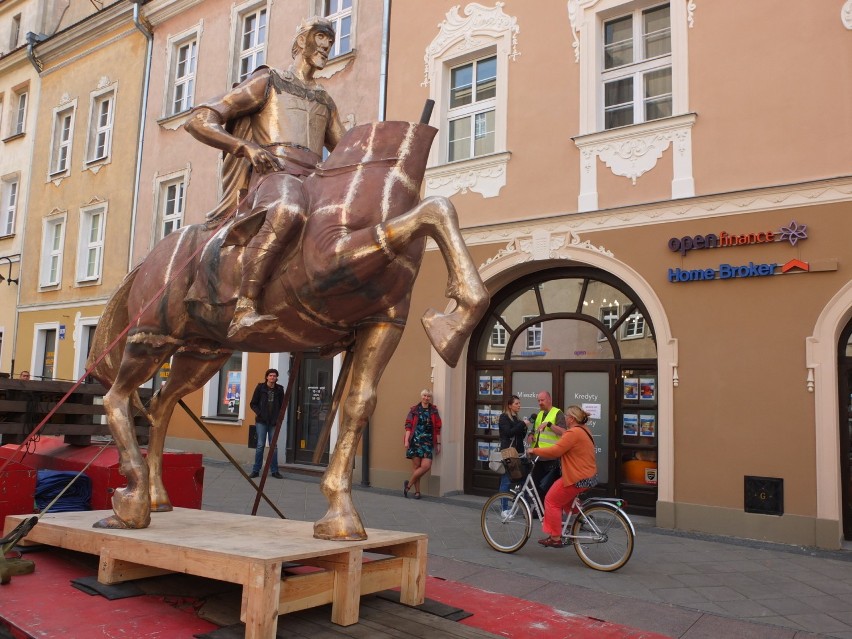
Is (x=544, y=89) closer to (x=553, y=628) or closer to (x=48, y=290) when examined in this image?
(x=553, y=628)

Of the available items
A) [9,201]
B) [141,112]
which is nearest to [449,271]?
[141,112]

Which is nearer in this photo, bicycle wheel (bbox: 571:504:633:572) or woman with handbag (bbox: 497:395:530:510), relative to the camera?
bicycle wheel (bbox: 571:504:633:572)

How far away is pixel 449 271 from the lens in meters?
2.85

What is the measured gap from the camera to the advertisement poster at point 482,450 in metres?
10.6

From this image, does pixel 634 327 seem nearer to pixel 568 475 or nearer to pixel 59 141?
pixel 568 475

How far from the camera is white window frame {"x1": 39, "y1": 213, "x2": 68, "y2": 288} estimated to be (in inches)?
710

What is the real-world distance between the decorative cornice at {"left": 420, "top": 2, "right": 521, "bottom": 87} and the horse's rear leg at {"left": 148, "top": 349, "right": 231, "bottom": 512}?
7752 millimetres

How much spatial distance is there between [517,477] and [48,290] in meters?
14.9

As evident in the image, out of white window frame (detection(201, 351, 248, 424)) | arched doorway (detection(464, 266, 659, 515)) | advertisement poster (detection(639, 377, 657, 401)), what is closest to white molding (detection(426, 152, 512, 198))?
arched doorway (detection(464, 266, 659, 515))

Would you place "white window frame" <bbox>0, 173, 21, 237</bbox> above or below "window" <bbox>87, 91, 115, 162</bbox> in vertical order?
below

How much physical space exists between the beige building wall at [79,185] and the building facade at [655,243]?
8.38m

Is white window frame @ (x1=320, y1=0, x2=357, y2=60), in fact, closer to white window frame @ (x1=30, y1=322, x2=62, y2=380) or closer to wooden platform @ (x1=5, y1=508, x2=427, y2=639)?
wooden platform @ (x1=5, y1=508, x2=427, y2=639)

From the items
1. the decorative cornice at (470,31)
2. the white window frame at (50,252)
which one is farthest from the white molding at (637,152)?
the white window frame at (50,252)

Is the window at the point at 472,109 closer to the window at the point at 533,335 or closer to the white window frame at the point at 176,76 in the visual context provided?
the window at the point at 533,335
